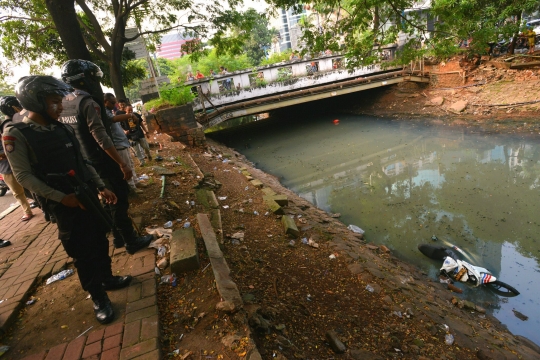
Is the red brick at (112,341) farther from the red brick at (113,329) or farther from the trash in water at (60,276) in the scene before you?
the trash in water at (60,276)

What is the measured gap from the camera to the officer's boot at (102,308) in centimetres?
202

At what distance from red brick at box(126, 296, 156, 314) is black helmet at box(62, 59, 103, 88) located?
6.72 ft

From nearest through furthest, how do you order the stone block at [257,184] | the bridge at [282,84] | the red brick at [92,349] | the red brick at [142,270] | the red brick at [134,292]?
1. the red brick at [92,349]
2. the red brick at [134,292]
3. the red brick at [142,270]
4. the stone block at [257,184]
5. the bridge at [282,84]

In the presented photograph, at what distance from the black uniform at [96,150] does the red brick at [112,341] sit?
43.9 inches

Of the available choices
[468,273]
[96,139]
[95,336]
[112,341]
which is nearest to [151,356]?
[112,341]

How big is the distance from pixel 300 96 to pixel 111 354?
1197 centimetres

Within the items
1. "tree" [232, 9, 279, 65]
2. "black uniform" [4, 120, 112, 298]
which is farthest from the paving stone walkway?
"tree" [232, 9, 279, 65]

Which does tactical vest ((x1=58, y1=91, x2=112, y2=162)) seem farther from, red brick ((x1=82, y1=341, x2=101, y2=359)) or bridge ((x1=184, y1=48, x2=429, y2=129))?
bridge ((x1=184, y1=48, x2=429, y2=129))

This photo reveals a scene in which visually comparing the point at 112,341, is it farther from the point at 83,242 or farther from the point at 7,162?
the point at 7,162

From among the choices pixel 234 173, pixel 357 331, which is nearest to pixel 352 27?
pixel 357 331

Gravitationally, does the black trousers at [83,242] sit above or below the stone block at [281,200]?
above

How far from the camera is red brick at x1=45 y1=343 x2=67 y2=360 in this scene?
72.0 inches

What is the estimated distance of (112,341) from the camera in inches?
73.8

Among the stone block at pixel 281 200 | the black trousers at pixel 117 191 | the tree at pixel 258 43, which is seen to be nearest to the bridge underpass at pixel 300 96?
the stone block at pixel 281 200
